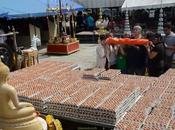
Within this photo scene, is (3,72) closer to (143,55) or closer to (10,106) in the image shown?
(10,106)

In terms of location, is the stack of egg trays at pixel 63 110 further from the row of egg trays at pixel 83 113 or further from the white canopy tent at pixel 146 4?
the white canopy tent at pixel 146 4

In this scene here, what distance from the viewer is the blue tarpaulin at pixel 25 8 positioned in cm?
1296

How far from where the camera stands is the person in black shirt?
24.0 ft

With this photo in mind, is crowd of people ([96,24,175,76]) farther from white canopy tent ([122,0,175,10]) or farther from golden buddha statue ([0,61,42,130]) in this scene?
white canopy tent ([122,0,175,10])

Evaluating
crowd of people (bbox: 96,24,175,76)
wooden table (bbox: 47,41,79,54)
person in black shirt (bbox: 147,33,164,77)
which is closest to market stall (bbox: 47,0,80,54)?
wooden table (bbox: 47,41,79,54)

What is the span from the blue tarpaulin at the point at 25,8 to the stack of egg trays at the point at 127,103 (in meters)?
8.81

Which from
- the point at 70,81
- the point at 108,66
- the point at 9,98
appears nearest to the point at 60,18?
the point at 108,66

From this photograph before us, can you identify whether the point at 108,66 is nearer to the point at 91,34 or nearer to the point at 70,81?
the point at 70,81

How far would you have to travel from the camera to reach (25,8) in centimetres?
1404

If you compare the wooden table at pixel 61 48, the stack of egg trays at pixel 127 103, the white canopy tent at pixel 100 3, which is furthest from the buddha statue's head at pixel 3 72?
the white canopy tent at pixel 100 3

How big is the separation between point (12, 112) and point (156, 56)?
424 cm

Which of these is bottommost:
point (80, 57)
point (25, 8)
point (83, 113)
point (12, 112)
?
point (80, 57)

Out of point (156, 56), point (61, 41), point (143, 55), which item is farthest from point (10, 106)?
point (61, 41)

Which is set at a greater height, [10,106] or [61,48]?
[10,106]
